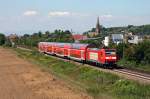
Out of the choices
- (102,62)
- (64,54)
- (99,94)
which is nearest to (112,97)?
(99,94)

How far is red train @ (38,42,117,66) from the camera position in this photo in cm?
5131

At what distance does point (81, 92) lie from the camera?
33031 millimetres

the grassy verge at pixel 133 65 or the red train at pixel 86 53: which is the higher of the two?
the red train at pixel 86 53

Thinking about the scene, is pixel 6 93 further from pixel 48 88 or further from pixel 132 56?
pixel 132 56

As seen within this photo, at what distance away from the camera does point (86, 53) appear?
59.7 metres

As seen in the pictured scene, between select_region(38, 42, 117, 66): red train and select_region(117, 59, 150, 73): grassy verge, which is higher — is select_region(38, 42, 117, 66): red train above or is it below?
above

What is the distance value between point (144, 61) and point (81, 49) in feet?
35.4

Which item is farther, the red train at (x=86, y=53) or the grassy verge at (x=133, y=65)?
the grassy verge at (x=133, y=65)

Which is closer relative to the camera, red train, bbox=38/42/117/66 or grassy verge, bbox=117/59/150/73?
red train, bbox=38/42/117/66

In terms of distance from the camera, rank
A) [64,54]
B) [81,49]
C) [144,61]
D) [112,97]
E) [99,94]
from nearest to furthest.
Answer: [112,97] → [99,94] → [144,61] → [81,49] → [64,54]

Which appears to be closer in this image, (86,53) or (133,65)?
(133,65)

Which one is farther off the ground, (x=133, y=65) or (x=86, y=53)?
(x=86, y=53)

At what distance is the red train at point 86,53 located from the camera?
168 ft

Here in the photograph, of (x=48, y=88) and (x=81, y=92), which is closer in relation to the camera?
(x=81, y=92)
